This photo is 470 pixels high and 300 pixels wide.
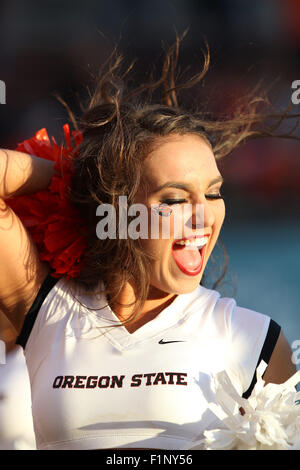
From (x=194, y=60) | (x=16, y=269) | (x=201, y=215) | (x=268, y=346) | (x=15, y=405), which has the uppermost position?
(x=194, y=60)

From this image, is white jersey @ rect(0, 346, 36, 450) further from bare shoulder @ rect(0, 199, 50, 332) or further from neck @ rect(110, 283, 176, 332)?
neck @ rect(110, 283, 176, 332)

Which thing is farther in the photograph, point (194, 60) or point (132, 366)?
point (194, 60)

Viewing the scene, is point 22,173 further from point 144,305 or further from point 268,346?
point 268,346

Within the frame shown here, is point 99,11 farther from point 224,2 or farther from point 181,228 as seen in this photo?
point 181,228

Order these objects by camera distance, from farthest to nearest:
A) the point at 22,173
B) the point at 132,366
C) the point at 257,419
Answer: the point at 22,173 → the point at 132,366 → the point at 257,419

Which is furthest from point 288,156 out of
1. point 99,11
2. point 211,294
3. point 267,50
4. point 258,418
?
point 258,418

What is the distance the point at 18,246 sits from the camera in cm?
151

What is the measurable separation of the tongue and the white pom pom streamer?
0.28 m

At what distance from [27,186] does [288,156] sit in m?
3.91

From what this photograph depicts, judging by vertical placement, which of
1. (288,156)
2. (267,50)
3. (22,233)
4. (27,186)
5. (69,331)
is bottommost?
(69,331)

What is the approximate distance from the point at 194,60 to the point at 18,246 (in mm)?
3640

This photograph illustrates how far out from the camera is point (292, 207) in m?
5.22

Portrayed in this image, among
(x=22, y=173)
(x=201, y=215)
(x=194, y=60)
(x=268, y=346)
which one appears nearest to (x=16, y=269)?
(x=22, y=173)

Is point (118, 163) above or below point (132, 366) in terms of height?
above
